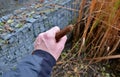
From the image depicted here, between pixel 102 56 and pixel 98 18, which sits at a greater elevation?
pixel 98 18

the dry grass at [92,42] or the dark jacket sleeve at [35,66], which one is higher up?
the dark jacket sleeve at [35,66]

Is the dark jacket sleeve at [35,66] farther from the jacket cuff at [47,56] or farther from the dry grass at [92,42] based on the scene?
the dry grass at [92,42]

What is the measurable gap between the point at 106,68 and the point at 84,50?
258 millimetres

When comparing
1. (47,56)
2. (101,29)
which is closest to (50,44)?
(47,56)

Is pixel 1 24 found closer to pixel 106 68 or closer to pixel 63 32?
pixel 63 32

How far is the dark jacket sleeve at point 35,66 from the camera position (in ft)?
3.12

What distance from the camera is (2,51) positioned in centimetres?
148

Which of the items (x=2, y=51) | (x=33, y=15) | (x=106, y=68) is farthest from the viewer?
(x=106, y=68)

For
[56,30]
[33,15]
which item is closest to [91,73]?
[33,15]

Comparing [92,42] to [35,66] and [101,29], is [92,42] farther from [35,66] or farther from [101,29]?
[35,66]

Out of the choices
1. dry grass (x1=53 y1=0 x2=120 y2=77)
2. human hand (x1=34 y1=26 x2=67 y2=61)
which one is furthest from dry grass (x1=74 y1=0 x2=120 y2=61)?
human hand (x1=34 y1=26 x2=67 y2=61)

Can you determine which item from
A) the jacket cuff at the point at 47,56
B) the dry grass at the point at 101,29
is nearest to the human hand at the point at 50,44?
the jacket cuff at the point at 47,56

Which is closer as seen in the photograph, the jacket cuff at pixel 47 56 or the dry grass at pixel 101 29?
the jacket cuff at pixel 47 56

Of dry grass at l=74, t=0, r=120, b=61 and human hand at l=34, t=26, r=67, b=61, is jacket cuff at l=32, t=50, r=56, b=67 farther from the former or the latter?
dry grass at l=74, t=0, r=120, b=61
